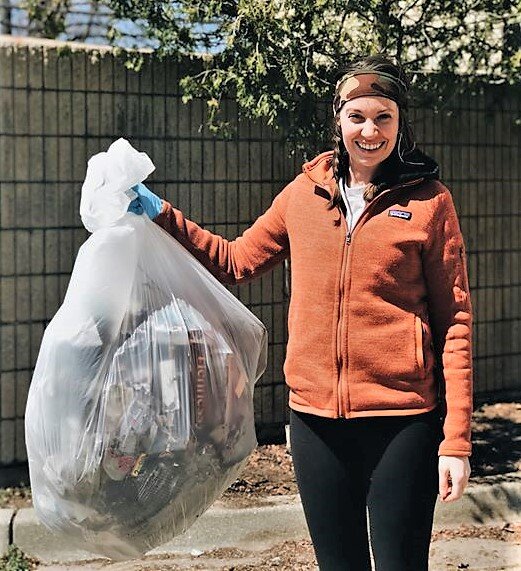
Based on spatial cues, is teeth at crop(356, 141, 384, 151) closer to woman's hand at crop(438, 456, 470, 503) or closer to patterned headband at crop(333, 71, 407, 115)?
patterned headband at crop(333, 71, 407, 115)

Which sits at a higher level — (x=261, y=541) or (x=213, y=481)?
(x=213, y=481)

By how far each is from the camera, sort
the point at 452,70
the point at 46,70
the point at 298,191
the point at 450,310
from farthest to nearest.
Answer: the point at 452,70 < the point at 46,70 < the point at 298,191 < the point at 450,310

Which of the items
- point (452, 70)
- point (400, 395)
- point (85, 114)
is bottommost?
point (400, 395)

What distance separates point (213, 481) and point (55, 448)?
49 centimetres

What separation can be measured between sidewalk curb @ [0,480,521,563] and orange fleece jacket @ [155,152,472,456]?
77.4 inches

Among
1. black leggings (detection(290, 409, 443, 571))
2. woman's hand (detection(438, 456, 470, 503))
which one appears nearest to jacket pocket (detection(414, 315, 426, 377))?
black leggings (detection(290, 409, 443, 571))

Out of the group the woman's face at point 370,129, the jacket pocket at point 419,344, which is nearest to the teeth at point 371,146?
the woman's face at point 370,129

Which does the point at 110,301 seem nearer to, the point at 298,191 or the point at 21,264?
the point at 298,191

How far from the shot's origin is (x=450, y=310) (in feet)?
8.31

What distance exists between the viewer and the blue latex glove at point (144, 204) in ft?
9.26

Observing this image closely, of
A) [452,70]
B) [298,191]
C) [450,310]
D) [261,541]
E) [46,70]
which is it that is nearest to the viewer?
[450,310]

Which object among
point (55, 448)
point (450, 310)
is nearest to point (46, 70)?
point (55, 448)

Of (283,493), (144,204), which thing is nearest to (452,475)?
(144,204)

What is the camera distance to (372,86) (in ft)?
8.46
